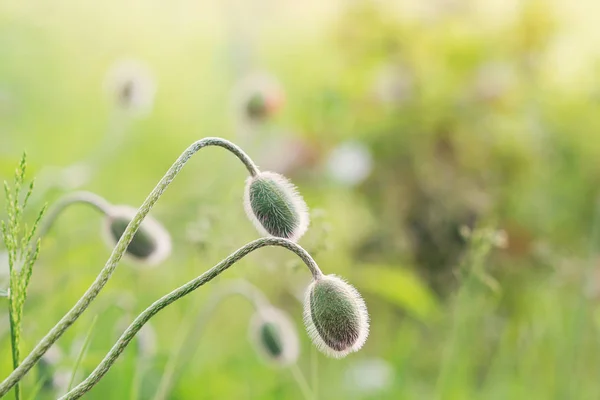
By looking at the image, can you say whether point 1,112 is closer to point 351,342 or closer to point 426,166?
point 426,166

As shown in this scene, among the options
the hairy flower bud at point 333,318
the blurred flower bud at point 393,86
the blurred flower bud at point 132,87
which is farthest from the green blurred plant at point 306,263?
the blurred flower bud at point 393,86

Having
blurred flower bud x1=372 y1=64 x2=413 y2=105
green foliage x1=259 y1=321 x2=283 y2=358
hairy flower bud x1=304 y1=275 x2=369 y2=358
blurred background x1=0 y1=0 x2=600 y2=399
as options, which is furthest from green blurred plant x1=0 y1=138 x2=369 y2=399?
blurred flower bud x1=372 y1=64 x2=413 y2=105

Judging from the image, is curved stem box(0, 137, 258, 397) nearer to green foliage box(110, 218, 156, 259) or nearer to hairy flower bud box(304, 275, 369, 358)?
hairy flower bud box(304, 275, 369, 358)

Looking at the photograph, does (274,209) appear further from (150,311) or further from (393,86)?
(393,86)

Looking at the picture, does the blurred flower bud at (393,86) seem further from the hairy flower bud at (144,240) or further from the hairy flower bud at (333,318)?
the hairy flower bud at (333,318)

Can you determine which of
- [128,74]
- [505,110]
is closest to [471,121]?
[505,110]

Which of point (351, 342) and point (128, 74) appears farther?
point (128, 74)
